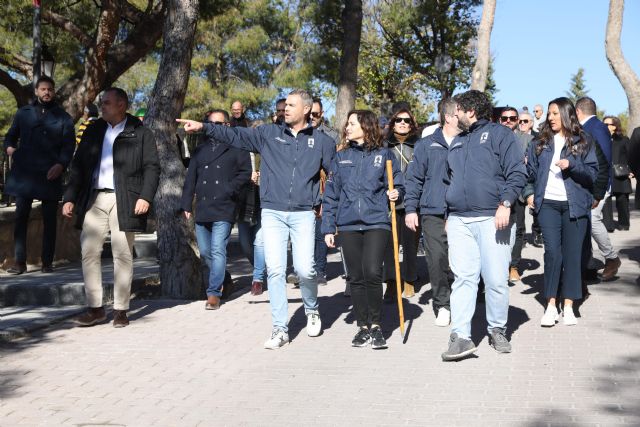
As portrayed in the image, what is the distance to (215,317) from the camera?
30.3ft

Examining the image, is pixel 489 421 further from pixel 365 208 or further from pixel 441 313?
pixel 441 313

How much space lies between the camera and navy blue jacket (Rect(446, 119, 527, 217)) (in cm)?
727

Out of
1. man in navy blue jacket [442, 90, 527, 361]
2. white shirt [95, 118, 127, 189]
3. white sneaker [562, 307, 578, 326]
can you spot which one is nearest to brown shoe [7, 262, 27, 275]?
white shirt [95, 118, 127, 189]

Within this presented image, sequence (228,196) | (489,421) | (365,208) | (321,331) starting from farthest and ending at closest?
(228,196) → (321,331) → (365,208) → (489,421)

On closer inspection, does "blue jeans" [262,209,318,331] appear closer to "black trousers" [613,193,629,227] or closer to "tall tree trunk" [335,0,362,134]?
"black trousers" [613,193,629,227]

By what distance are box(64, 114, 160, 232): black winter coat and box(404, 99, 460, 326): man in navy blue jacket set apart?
2256 mm

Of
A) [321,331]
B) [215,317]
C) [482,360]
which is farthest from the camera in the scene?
[215,317]

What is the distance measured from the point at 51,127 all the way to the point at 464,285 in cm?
540

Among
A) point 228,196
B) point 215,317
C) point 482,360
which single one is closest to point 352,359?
point 482,360

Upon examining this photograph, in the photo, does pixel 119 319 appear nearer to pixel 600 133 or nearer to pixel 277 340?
pixel 277 340

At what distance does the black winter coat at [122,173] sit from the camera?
8.40 metres

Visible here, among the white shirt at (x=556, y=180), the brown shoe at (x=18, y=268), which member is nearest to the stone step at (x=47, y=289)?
the brown shoe at (x=18, y=268)

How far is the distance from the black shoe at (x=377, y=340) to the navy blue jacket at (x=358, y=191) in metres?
0.82

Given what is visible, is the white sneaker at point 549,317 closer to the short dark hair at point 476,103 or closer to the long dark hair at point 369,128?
the short dark hair at point 476,103
